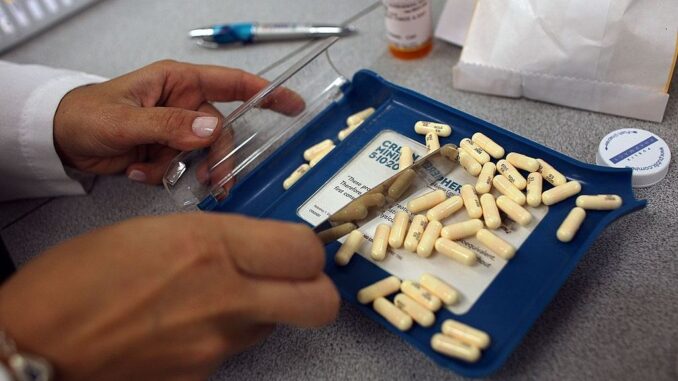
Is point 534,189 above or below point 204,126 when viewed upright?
below

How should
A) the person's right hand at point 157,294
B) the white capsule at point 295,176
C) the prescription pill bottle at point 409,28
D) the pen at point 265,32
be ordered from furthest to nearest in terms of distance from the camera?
the pen at point 265,32
the prescription pill bottle at point 409,28
the white capsule at point 295,176
the person's right hand at point 157,294

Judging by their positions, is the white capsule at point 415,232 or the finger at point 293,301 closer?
the finger at point 293,301

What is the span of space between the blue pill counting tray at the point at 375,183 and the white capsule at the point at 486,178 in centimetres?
2

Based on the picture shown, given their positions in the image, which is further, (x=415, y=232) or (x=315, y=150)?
(x=315, y=150)

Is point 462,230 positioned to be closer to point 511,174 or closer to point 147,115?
point 511,174

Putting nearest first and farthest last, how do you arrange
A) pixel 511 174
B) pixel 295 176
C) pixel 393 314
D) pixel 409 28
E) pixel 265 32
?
pixel 393 314
pixel 511 174
pixel 295 176
pixel 409 28
pixel 265 32

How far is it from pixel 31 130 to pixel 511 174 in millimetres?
702

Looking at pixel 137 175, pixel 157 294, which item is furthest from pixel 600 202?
pixel 137 175

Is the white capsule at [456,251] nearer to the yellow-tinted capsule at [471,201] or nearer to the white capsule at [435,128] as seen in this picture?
the yellow-tinted capsule at [471,201]

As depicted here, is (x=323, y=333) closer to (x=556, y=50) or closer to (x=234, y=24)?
(x=556, y=50)

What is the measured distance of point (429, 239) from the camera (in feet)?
2.11

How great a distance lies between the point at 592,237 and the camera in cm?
59

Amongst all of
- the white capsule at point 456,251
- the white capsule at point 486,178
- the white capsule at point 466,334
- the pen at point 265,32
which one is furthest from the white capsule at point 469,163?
the pen at point 265,32

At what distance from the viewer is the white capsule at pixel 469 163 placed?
0.71 meters
